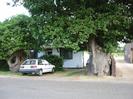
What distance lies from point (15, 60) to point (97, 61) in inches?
390

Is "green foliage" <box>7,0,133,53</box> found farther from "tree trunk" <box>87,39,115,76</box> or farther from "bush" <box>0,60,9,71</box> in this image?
"bush" <box>0,60,9,71</box>

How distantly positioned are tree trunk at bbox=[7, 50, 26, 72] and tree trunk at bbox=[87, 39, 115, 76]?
8761mm

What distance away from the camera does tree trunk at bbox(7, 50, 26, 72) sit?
35.8 meters

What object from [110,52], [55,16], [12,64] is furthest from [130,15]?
[12,64]

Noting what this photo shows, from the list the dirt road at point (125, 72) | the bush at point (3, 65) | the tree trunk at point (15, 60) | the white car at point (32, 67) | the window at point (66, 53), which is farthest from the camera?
the window at point (66, 53)

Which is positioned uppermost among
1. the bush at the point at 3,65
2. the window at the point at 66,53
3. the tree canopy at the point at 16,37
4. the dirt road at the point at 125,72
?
the tree canopy at the point at 16,37

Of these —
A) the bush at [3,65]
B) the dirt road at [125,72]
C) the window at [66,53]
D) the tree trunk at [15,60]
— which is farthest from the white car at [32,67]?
the window at [66,53]

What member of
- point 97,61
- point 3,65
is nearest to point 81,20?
point 97,61

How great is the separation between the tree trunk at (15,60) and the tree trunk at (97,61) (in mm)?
8761

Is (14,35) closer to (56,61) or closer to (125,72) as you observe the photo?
(56,61)

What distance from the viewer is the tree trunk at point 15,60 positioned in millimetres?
35781

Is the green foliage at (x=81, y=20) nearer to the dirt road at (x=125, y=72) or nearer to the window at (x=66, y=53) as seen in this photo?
the dirt road at (x=125, y=72)

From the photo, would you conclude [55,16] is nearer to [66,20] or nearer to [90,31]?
[66,20]

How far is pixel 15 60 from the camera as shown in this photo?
36.2m
